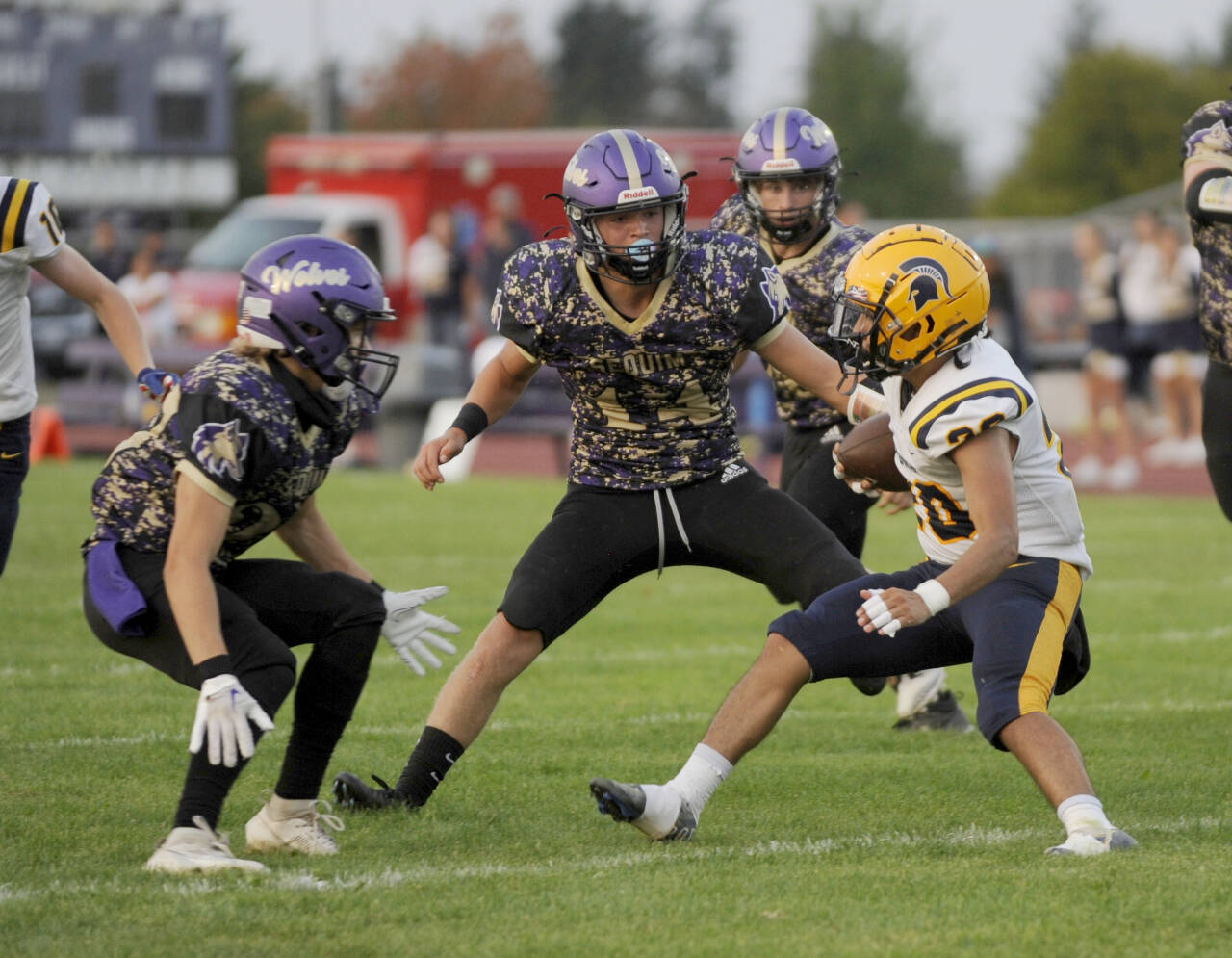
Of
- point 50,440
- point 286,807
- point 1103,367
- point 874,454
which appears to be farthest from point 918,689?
point 50,440

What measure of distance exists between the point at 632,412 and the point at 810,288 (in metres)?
1.34

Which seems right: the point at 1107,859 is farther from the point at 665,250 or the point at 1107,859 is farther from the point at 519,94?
the point at 519,94

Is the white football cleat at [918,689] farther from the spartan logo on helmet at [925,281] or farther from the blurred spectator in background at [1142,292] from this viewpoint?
the blurred spectator in background at [1142,292]

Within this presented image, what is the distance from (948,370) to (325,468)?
1.57 meters

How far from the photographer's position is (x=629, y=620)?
8.77 metres

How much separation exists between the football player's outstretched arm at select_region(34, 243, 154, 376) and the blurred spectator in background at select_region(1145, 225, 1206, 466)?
1202 centimetres

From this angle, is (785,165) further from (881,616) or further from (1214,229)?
(881,616)

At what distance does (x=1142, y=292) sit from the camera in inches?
669

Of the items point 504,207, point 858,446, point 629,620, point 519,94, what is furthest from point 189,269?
point 519,94

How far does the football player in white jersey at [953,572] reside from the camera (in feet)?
13.9

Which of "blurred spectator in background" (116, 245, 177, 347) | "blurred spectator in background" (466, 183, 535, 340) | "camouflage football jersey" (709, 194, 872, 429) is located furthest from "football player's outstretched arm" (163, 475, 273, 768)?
"blurred spectator in background" (116, 245, 177, 347)

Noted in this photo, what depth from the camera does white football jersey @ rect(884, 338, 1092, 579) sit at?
14.1 feet

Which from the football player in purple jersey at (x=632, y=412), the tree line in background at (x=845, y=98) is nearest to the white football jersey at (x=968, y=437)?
the football player in purple jersey at (x=632, y=412)

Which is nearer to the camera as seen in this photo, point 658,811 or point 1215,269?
point 658,811
